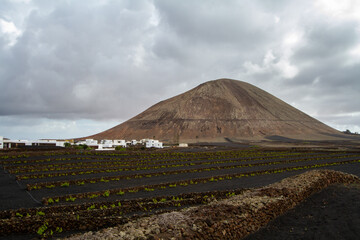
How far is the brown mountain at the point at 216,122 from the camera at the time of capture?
16300 cm

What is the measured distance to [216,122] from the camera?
574ft

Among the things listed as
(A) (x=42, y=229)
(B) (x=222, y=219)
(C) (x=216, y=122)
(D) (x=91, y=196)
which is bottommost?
(D) (x=91, y=196)

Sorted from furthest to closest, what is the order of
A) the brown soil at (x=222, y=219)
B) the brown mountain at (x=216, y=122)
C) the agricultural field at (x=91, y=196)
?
the brown mountain at (x=216, y=122) → the agricultural field at (x=91, y=196) → the brown soil at (x=222, y=219)

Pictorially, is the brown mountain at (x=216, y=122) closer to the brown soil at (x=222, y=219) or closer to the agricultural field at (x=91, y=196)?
the agricultural field at (x=91, y=196)

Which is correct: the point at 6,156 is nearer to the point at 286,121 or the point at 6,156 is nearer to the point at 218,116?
the point at 218,116

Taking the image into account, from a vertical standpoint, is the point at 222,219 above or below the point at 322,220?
above

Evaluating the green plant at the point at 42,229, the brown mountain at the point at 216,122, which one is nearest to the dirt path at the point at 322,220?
the green plant at the point at 42,229

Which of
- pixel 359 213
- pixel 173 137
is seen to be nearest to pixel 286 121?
pixel 173 137

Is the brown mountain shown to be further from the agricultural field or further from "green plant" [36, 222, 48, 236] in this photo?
"green plant" [36, 222, 48, 236]

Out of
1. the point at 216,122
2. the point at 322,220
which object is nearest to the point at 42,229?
the point at 322,220

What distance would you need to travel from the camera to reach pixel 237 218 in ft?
35.4

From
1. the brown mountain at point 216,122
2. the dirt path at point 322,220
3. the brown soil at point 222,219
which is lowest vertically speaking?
the dirt path at point 322,220

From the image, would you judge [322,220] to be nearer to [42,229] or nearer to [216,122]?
[42,229]

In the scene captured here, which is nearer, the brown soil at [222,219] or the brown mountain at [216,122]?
the brown soil at [222,219]
